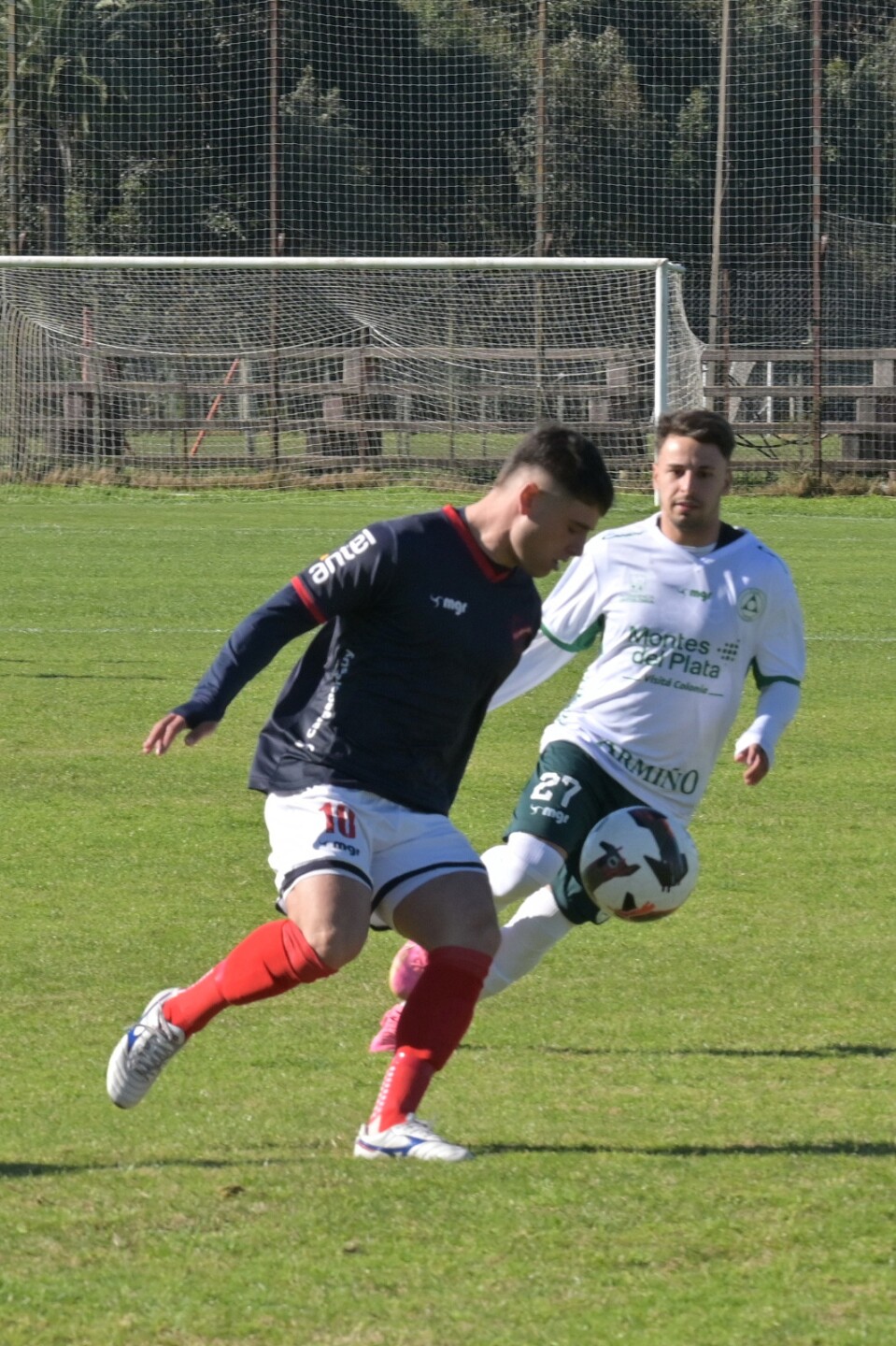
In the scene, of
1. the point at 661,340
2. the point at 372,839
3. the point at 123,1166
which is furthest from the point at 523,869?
the point at 661,340

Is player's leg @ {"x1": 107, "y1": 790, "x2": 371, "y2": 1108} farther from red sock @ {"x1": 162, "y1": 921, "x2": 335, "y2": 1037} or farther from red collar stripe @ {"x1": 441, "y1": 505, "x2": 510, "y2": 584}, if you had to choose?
red collar stripe @ {"x1": 441, "y1": 505, "x2": 510, "y2": 584}

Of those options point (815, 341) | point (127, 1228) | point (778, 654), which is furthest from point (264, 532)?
point (127, 1228)

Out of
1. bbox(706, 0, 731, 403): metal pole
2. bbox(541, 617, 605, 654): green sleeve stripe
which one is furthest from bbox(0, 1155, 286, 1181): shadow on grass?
bbox(706, 0, 731, 403): metal pole

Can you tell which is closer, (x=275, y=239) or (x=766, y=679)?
(x=766, y=679)

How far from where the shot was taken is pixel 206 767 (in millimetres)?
9016

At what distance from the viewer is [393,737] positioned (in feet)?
14.3

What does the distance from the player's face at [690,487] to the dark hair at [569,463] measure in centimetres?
96

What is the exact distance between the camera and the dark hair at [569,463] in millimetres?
4230

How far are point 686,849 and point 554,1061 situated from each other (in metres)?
0.62

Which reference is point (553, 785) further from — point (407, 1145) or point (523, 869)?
point (407, 1145)

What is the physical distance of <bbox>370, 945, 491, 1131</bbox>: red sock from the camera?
4164 millimetres

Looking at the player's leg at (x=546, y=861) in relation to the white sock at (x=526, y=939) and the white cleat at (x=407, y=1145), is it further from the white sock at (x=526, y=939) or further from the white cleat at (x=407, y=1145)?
the white cleat at (x=407, y=1145)

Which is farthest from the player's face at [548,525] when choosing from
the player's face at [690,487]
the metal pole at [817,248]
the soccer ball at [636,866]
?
the metal pole at [817,248]

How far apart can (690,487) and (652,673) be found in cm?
50
